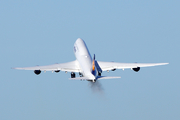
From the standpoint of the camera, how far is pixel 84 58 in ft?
339

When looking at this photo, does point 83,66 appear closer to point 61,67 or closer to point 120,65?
point 61,67

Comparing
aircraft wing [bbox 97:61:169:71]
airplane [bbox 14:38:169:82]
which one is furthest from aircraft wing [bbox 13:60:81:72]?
aircraft wing [bbox 97:61:169:71]

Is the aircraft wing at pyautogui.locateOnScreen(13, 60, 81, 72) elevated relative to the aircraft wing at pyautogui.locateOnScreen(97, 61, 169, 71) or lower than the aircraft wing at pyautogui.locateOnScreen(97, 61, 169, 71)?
elevated

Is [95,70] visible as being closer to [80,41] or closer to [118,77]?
[118,77]

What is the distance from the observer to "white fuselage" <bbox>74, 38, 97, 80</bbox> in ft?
315

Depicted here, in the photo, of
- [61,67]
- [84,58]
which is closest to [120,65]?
[84,58]

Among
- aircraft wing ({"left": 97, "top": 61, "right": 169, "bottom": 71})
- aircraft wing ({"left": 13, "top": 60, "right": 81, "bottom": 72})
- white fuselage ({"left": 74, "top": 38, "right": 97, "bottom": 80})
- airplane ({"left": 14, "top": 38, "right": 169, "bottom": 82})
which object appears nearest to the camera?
white fuselage ({"left": 74, "top": 38, "right": 97, "bottom": 80})

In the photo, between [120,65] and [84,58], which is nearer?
[84,58]

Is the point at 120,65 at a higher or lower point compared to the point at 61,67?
lower

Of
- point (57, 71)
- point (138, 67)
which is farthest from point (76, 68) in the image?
point (138, 67)

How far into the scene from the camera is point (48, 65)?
105062mm

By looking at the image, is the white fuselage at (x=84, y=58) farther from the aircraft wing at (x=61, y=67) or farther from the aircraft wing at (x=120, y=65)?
the aircraft wing at (x=120, y=65)

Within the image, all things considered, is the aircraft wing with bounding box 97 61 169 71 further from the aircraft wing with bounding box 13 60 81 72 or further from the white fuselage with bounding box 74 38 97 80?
the aircraft wing with bounding box 13 60 81 72

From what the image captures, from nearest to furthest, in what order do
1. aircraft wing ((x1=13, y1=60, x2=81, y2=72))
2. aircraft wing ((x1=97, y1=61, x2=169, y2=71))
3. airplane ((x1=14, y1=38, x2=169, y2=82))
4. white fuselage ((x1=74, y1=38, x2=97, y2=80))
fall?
white fuselage ((x1=74, y1=38, x2=97, y2=80)), airplane ((x1=14, y1=38, x2=169, y2=82)), aircraft wing ((x1=13, y1=60, x2=81, y2=72)), aircraft wing ((x1=97, y1=61, x2=169, y2=71))
